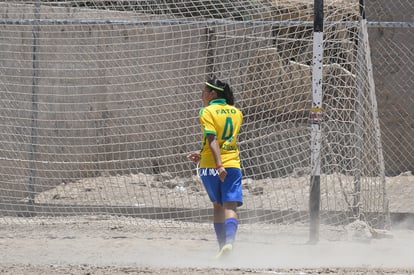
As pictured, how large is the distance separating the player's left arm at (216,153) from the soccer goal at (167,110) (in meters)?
2.38

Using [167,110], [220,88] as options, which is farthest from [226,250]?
[167,110]

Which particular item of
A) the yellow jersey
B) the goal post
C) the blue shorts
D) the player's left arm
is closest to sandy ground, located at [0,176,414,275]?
the goal post

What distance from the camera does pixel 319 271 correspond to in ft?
23.3

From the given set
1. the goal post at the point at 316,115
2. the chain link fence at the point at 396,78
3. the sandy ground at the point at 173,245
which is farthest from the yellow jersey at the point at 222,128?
the chain link fence at the point at 396,78

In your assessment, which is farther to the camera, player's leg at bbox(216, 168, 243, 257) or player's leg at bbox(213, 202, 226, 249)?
player's leg at bbox(213, 202, 226, 249)

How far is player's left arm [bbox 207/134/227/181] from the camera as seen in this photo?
7.71 m

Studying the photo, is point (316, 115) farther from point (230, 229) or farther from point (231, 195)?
point (230, 229)

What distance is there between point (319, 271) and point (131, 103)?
221 inches

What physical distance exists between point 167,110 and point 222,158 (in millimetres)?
4060

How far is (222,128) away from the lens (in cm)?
798

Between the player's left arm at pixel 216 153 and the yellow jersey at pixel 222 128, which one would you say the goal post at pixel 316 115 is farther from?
the player's left arm at pixel 216 153

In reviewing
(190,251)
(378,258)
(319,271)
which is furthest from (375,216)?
(319,271)

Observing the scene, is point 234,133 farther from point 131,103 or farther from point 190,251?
point 131,103

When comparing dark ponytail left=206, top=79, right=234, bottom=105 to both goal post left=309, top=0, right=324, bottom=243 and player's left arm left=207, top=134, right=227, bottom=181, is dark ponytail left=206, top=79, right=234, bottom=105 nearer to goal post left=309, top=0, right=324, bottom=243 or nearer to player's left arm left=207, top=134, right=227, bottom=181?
player's left arm left=207, top=134, right=227, bottom=181
